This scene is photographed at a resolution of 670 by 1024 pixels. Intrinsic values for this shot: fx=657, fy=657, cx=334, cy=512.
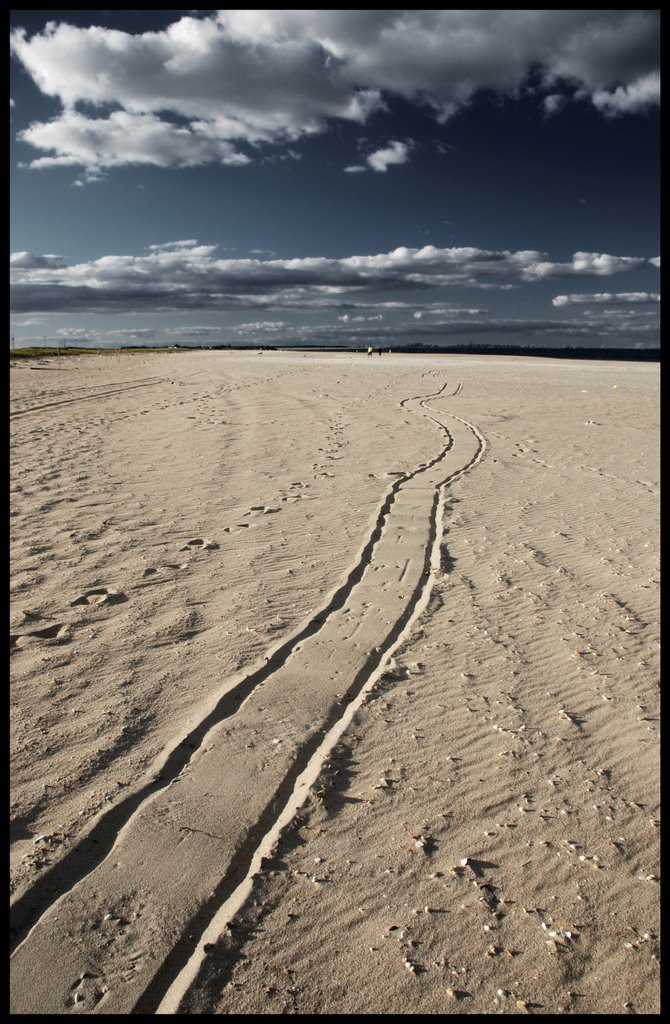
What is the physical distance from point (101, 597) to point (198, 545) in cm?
156

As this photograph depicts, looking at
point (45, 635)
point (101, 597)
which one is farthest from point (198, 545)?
point (45, 635)

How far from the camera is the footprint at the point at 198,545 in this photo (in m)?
7.12

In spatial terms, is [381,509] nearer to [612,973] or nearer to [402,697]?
[402,697]

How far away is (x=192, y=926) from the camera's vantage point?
2.73 metres

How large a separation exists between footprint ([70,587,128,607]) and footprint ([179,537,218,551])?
1.24 meters

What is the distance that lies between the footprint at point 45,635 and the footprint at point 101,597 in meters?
0.43

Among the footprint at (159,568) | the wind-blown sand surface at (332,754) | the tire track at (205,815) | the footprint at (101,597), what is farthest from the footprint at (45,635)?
the tire track at (205,815)

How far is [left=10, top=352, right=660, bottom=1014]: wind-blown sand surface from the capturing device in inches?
Answer: 103

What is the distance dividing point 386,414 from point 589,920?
52.3 ft

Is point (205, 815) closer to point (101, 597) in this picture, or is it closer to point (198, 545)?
point (101, 597)

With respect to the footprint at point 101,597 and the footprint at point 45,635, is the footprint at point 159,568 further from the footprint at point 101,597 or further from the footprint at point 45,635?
the footprint at point 45,635

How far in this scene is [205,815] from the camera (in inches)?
130

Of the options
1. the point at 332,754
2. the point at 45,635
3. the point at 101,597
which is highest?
the point at 101,597

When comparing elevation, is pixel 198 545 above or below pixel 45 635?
above
